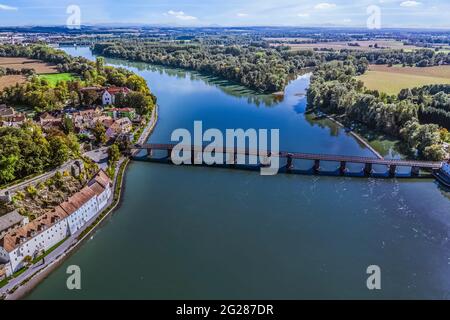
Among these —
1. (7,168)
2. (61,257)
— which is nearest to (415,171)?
(61,257)

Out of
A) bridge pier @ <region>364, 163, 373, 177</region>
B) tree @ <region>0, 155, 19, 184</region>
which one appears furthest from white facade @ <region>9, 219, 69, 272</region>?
bridge pier @ <region>364, 163, 373, 177</region>

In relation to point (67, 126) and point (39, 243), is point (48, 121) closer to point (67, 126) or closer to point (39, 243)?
point (67, 126)

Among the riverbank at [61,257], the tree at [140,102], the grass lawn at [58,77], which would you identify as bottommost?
the riverbank at [61,257]

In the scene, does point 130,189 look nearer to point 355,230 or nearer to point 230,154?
point 230,154

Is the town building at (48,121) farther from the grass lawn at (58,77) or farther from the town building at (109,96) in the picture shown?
the grass lawn at (58,77)

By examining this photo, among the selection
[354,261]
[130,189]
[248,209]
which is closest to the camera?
[354,261]

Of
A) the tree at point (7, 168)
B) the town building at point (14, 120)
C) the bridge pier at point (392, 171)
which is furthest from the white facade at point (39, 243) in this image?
the bridge pier at point (392, 171)
